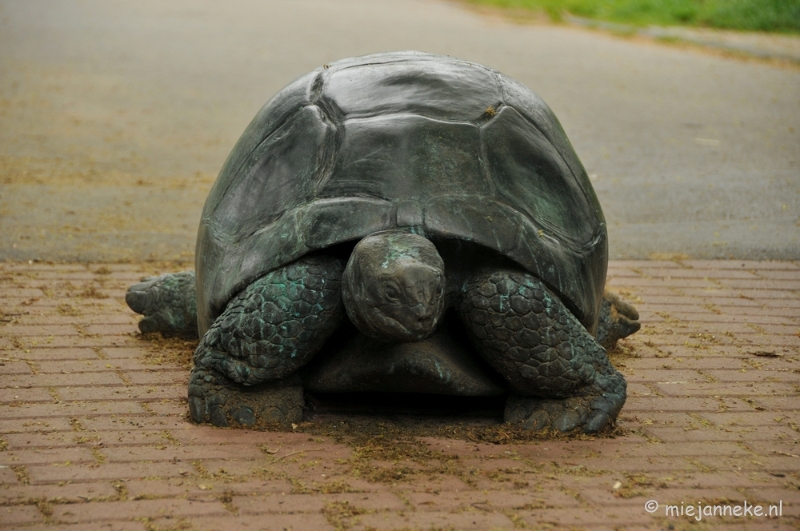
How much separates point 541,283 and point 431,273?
0.52 metres

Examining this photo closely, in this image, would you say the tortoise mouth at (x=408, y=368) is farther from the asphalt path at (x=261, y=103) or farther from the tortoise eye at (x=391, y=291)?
the asphalt path at (x=261, y=103)

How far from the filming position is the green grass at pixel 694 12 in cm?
1659

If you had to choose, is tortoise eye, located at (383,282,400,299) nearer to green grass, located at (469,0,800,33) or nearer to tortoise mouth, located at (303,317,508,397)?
tortoise mouth, located at (303,317,508,397)

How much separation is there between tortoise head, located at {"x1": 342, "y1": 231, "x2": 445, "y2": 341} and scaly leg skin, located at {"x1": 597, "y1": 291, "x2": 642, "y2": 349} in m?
1.37

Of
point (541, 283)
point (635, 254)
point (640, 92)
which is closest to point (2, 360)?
point (541, 283)

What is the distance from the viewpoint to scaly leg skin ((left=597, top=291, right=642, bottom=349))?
4.22m

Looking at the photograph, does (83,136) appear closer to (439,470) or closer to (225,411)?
(225,411)

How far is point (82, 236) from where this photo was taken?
607 cm

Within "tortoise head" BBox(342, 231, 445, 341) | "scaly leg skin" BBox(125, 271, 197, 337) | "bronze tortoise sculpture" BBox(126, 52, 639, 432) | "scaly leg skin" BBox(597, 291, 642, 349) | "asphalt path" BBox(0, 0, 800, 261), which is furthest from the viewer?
"asphalt path" BBox(0, 0, 800, 261)

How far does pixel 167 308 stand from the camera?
4.34 metres

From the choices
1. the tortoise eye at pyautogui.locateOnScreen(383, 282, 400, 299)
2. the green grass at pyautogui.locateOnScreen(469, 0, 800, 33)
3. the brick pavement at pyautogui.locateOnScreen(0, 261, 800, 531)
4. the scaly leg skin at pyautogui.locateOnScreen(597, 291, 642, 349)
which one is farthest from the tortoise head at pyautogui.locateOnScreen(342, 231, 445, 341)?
the green grass at pyautogui.locateOnScreen(469, 0, 800, 33)

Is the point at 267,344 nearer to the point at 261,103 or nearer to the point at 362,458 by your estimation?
the point at 362,458

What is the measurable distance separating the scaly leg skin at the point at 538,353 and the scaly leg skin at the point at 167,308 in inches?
60.3

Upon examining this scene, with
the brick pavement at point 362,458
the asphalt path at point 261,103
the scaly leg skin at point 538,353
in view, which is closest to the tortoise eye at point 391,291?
the scaly leg skin at point 538,353
